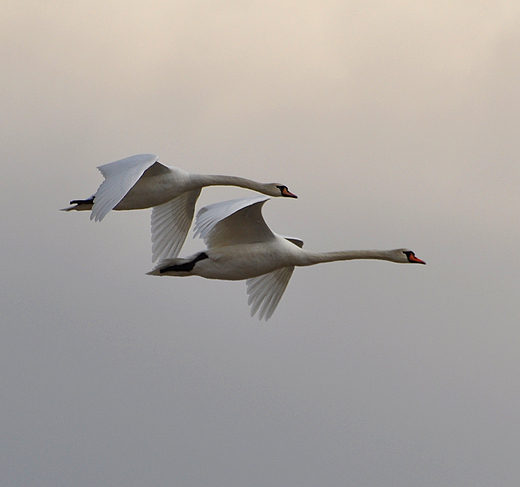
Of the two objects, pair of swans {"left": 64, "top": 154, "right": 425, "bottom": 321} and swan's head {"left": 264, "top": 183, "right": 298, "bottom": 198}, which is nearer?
pair of swans {"left": 64, "top": 154, "right": 425, "bottom": 321}

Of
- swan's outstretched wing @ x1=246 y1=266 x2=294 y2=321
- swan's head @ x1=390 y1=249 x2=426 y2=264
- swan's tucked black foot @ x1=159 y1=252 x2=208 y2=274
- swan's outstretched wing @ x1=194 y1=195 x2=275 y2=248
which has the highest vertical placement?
swan's outstretched wing @ x1=194 y1=195 x2=275 y2=248

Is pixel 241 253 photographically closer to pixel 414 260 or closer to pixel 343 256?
pixel 343 256

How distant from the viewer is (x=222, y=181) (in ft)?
91.0

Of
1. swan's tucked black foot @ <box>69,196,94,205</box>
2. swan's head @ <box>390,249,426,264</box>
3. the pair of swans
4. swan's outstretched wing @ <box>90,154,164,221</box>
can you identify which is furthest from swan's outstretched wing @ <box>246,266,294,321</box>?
swan's outstretched wing @ <box>90,154,164,221</box>

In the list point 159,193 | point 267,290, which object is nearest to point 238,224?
point 159,193

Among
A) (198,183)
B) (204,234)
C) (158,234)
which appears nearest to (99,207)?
(204,234)

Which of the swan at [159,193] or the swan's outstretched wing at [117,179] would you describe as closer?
the swan's outstretched wing at [117,179]

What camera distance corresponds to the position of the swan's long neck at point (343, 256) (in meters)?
26.2

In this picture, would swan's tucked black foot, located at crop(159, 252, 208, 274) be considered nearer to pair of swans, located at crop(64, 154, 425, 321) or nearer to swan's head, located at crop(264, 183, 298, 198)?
pair of swans, located at crop(64, 154, 425, 321)

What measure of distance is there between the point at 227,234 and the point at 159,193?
174cm

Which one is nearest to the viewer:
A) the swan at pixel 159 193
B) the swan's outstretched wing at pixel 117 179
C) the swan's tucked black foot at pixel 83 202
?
the swan's outstretched wing at pixel 117 179

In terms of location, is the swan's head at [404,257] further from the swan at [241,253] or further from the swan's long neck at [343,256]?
the swan at [241,253]

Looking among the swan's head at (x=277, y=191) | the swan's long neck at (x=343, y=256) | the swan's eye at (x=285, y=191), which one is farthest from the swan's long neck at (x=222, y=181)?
the swan's long neck at (x=343, y=256)

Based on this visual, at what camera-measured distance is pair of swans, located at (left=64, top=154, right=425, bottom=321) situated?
2484cm
